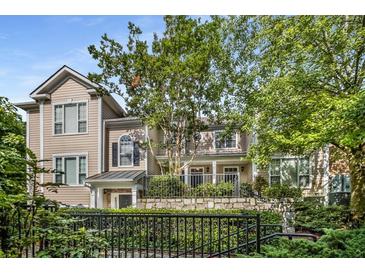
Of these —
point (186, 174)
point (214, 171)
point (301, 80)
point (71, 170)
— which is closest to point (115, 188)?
point (71, 170)

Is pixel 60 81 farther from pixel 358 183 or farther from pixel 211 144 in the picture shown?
pixel 358 183

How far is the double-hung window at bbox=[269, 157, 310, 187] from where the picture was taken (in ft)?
14.1

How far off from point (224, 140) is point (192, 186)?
813 mm

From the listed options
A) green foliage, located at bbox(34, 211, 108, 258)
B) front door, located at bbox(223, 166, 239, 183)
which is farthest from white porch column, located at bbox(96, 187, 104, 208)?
front door, located at bbox(223, 166, 239, 183)

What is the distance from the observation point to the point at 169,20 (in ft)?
10.0

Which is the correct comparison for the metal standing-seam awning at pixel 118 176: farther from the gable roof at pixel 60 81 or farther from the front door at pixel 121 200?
the gable roof at pixel 60 81

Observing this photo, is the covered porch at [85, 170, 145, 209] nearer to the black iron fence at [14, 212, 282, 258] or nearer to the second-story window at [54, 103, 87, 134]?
the black iron fence at [14, 212, 282, 258]

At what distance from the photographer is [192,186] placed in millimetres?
4520

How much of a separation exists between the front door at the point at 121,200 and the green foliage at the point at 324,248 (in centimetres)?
184

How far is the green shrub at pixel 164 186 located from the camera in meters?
4.04

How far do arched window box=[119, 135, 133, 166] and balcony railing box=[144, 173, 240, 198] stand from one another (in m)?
0.33
